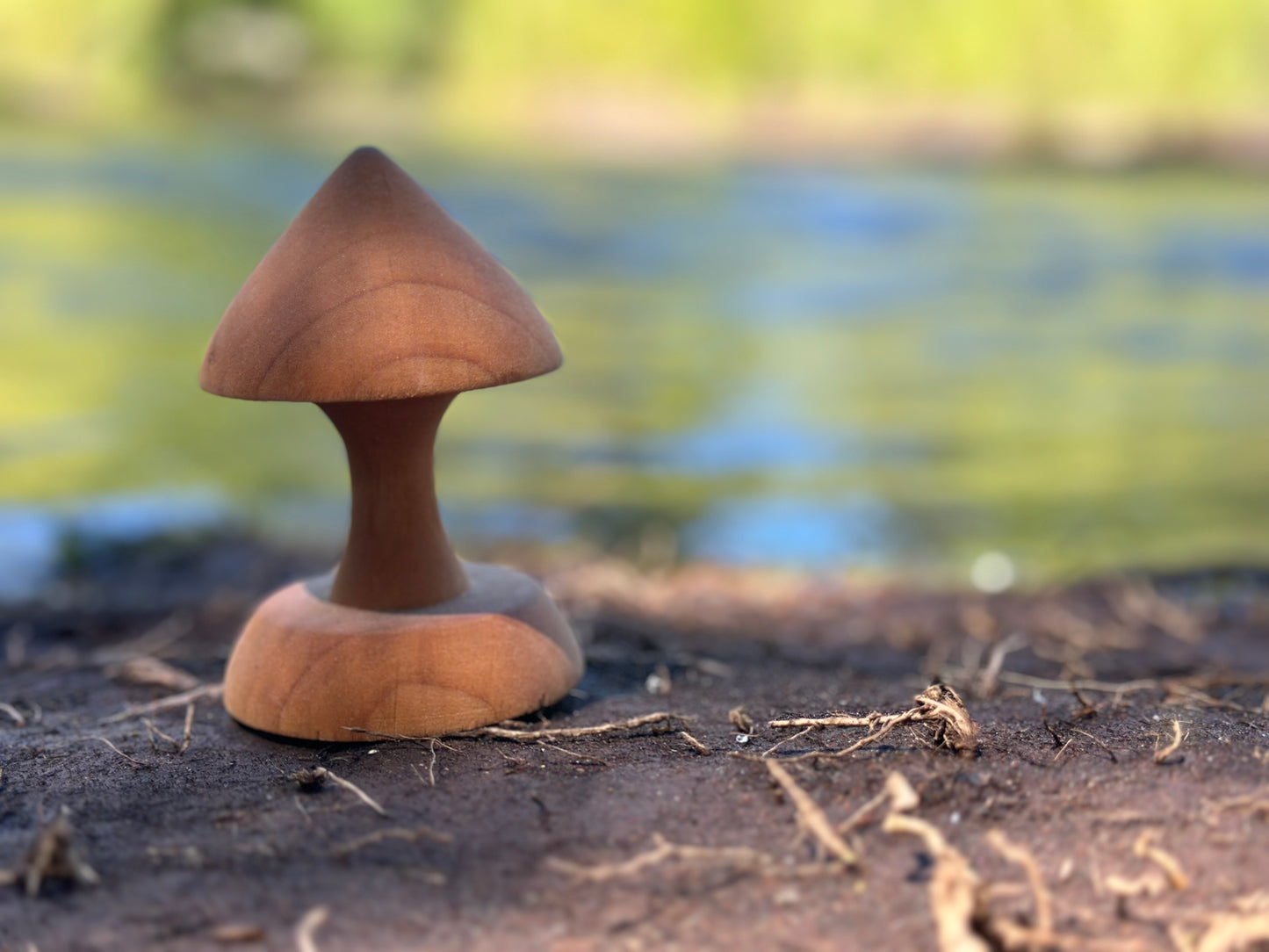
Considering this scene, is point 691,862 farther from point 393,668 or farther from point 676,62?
point 676,62

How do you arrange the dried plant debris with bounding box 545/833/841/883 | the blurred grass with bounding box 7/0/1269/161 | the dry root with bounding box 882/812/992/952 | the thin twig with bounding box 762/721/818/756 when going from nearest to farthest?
the dry root with bounding box 882/812/992/952, the dried plant debris with bounding box 545/833/841/883, the thin twig with bounding box 762/721/818/756, the blurred grass with bounding box 7/0/1269/161

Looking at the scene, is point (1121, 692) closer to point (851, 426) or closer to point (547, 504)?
point (547, 504)

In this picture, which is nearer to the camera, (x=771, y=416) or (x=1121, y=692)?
(x=1121, y=692)

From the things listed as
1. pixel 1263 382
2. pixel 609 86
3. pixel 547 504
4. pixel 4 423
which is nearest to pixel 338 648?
pixel 547 504

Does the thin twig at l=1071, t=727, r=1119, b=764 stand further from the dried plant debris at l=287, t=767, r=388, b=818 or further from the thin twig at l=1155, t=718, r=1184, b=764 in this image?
the dried plant debris at l=287, t=767, r=388, b=818

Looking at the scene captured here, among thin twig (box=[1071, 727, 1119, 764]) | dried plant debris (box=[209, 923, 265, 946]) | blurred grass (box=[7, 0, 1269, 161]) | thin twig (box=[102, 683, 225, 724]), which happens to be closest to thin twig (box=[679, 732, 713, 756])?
thin twig (box=[1071, 727, 1119, 764])

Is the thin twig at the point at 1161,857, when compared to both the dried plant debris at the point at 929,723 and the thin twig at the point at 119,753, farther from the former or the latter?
the thin twig at the point at 119,753

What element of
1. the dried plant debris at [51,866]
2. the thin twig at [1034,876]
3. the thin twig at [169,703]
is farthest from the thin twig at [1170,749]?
the thin twig at [169,703]
